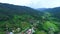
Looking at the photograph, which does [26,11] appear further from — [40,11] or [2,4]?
[2,4]

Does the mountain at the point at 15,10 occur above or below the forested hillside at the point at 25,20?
above

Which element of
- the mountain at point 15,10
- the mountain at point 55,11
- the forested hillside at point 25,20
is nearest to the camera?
the forested hillside at point 25,20

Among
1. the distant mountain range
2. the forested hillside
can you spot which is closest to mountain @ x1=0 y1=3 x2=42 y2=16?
the forested hillside

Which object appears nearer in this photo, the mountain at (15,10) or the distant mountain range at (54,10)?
the mountain at (15,10)

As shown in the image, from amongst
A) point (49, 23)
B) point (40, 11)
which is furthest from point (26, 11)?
point (49, 23)

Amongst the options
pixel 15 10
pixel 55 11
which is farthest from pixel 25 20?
pixel 55 11

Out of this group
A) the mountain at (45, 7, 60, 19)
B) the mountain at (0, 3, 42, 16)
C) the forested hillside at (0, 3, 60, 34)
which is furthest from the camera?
the mountain at (45, 7, 60, 19)

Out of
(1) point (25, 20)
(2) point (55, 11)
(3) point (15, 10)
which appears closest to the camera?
(1) point (25, 20)

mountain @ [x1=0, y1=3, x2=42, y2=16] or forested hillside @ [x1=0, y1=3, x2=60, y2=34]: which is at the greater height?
mountain @ [x1=0, y1=3, x2=42, y2=16]

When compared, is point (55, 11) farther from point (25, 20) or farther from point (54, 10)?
point (25, 20)

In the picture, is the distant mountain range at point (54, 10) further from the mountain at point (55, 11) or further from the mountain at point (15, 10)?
the mountain at point (15, 10)

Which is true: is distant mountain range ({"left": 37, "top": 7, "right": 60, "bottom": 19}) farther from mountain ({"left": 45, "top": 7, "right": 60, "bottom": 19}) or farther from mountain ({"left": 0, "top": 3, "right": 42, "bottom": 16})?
mountain ({"left": 0, "top": 3, "right": 42, "bottom": 16})

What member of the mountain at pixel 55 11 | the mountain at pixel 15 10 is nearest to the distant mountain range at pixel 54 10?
the mountain at pixel 55 11
